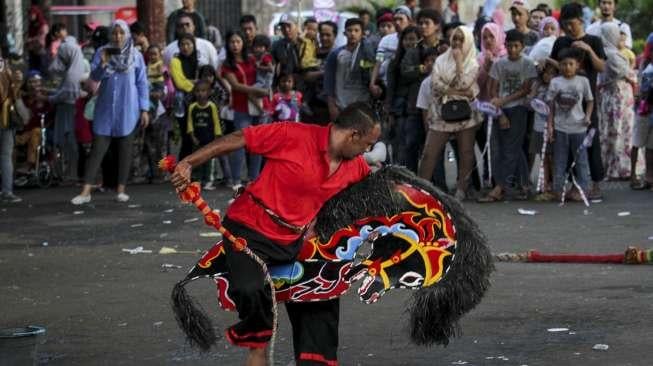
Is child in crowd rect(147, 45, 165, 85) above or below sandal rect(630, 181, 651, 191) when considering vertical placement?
above

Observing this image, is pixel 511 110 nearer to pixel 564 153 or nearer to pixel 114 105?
pixel 564 153

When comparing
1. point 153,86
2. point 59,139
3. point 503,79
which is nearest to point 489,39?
point 503,79

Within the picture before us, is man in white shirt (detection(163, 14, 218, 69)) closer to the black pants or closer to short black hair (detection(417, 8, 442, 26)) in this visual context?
the black pants

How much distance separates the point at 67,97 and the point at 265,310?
37.9 ft

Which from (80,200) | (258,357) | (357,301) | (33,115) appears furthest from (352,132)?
(33,115)

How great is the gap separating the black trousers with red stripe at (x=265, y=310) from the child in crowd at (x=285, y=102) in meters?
9.89

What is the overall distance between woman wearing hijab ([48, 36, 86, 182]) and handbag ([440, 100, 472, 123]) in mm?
5181

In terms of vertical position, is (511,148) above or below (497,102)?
below

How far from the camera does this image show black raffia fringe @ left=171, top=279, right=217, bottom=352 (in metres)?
Answer: 7.23

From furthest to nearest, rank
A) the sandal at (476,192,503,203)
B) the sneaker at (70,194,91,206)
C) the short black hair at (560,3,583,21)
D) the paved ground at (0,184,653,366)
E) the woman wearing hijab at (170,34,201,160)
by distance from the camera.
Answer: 1. the woman wearing hijab at (170,34,201,160)
2. the sneaker at (70,194,91,206)
3. the sandal at (476,192,503,203)
4. the short black hair at (560,3,583,21)
5. the paved ground at (0,184,653,366)

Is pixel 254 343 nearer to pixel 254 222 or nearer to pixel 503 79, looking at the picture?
pixel 254 222

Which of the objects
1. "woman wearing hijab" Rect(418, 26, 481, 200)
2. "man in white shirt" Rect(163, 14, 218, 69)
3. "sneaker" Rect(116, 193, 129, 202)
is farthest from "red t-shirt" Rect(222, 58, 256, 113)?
"woman wearing hijab" Rect(418, 26, 481, 200)

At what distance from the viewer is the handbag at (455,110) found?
1486 cm

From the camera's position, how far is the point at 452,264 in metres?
7.20
